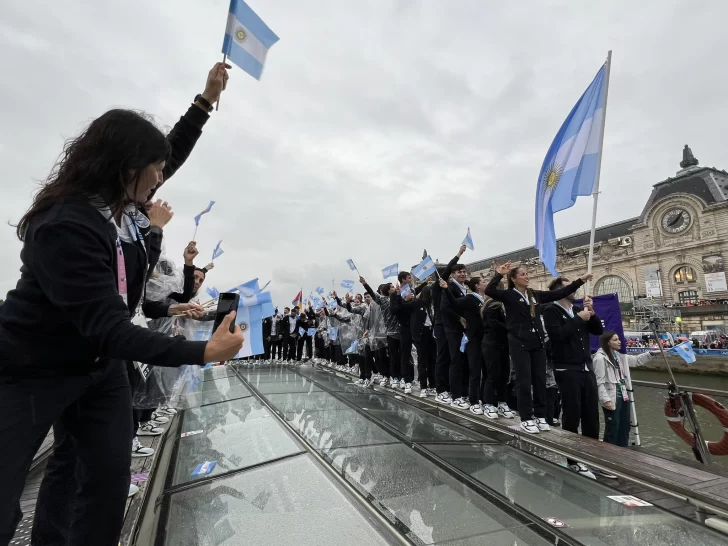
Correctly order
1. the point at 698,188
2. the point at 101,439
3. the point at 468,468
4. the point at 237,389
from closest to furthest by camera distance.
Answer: the point at 101,439, the point at 468,468, the point at 237,389, the point at 698,188

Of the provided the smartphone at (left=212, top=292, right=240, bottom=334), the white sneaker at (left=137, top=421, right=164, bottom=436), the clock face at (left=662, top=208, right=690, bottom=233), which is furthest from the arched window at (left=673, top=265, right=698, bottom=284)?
the smartphone at (left=212, top=292, right=240, bottom=334)

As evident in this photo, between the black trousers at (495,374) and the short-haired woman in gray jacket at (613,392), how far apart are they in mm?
1171

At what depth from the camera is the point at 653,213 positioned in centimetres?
4488

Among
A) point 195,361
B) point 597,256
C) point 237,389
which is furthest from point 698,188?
point 195,361

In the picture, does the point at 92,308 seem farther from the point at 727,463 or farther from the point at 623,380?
the point at 727,463

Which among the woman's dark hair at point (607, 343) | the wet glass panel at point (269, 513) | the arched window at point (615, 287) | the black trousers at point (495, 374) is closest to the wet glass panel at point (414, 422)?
the black trousers at point (495, 374)

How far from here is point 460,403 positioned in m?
6.17

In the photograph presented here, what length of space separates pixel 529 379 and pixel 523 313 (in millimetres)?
804

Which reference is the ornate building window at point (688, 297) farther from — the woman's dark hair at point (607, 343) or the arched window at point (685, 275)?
the woman's dark hair at point (607, 343)

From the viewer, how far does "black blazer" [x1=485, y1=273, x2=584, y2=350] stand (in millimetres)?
5031

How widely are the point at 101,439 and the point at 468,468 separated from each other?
2.50 m

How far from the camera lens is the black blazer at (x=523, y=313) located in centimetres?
503

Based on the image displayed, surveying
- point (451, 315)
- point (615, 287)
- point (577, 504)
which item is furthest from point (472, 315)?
point (615, 287)

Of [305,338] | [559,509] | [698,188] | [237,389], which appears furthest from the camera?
[698,188]
